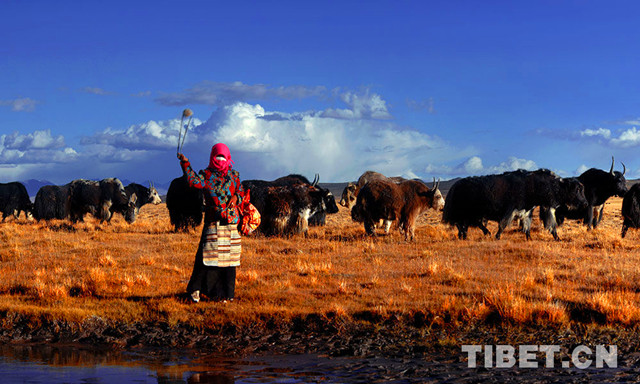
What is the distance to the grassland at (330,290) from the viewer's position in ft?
30.0

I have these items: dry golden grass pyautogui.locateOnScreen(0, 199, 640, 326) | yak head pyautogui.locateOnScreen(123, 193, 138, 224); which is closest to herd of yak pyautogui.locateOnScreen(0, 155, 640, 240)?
dry golden grass pyautogui.locateOnScreen(0, 199, 640, 326)

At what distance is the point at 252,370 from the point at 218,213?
3052 mm

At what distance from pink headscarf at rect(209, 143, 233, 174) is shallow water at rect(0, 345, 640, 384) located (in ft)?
9.15

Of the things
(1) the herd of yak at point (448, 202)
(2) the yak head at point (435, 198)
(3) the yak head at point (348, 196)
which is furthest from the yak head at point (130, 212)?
(2) the yak head at point (435, 198)

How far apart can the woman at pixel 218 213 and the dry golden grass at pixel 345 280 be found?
638mm

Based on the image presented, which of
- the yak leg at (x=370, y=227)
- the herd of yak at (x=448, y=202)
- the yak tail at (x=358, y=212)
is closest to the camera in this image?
the herd of yak at (x=448, y=202)

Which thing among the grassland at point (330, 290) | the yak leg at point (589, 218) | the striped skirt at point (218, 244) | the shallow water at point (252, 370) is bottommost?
the shallow water at point (252, 370)

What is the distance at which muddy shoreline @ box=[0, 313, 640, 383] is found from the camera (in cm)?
709

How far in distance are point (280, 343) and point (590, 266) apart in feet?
25.6

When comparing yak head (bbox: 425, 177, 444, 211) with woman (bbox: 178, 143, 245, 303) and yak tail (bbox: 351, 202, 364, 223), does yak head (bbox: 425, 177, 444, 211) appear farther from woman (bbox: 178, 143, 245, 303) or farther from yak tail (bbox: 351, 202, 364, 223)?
woman (bbox: 178, 143, 245, 303)

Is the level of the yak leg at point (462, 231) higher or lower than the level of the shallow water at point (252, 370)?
higher

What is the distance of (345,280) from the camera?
1209cm

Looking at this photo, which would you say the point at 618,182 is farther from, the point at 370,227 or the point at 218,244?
the point at 218,244

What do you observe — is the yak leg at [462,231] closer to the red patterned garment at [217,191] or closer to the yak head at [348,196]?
the yak head at [348,196]
